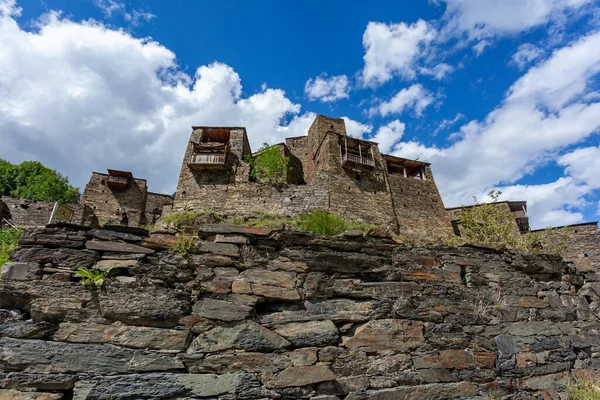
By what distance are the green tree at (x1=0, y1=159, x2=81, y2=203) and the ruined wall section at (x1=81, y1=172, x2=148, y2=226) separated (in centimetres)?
648

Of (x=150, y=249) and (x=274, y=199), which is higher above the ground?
(x=274, y=199)

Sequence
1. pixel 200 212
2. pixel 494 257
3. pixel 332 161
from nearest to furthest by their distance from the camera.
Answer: pixel 494 257, pixel 200 212, pixel 332 161

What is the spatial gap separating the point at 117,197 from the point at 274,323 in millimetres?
28767

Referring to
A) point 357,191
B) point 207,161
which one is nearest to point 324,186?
point 357,191

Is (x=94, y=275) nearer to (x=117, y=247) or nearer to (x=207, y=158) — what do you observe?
(x=117, y=247)

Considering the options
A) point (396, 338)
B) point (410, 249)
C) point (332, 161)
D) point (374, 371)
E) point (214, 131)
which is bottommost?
point (374, 371)

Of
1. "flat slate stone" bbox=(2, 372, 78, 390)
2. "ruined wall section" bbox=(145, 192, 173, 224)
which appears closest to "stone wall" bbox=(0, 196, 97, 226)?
"ruined wall section" bbox=(145, 192, 173, 224)

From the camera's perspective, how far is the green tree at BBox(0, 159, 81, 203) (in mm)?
29375

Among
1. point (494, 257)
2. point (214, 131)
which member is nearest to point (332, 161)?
point (214, 131)

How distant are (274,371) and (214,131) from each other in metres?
21.4

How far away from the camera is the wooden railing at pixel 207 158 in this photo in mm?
19484

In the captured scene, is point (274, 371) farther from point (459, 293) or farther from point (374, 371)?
point (459, 293)

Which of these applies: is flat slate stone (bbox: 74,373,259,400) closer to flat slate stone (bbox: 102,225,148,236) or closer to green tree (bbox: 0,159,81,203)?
flat slate stone (bbox: 102,225,148,236)

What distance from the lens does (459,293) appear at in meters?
4.00
